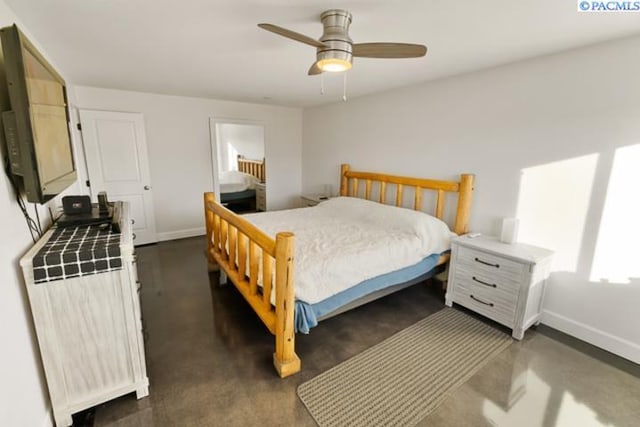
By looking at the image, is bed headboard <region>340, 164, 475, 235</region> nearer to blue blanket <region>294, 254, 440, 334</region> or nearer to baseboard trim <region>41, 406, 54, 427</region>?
blue blanket <region>294, 254, 440, 334</region>

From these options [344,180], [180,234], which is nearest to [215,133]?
[180,234]

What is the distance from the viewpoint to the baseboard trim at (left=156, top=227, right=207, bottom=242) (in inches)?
180

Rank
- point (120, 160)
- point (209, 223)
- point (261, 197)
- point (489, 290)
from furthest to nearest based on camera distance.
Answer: point (261, 197) → point (120, 160) → point (209, 223) → point (489, 290)

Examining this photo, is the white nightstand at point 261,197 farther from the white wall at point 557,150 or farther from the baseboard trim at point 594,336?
the baseboard trim at point 594,336

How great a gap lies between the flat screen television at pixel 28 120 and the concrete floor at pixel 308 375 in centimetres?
132

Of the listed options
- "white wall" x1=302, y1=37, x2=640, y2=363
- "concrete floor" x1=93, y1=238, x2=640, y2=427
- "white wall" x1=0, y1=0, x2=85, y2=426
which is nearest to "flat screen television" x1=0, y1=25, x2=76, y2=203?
"white wall" x1=0, y1=0, x2=85, y2=426

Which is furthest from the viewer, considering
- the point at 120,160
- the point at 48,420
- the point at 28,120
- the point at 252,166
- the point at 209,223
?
the point at 252,166

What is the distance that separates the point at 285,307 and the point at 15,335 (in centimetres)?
126

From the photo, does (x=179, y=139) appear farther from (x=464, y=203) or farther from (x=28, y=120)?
(x=464, y=203)

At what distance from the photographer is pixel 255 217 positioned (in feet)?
11.3

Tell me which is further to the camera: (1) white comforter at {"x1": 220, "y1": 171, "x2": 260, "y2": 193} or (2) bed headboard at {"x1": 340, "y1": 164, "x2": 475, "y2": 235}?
(1) white comforter at {"x1": 220, "y1": 171, "x2": 260, "y2": 193}

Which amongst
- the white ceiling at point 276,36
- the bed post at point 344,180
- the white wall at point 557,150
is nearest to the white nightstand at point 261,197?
the bed post at point 344,180

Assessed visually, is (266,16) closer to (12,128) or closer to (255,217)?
(12,128)

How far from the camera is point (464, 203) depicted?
294 cm
